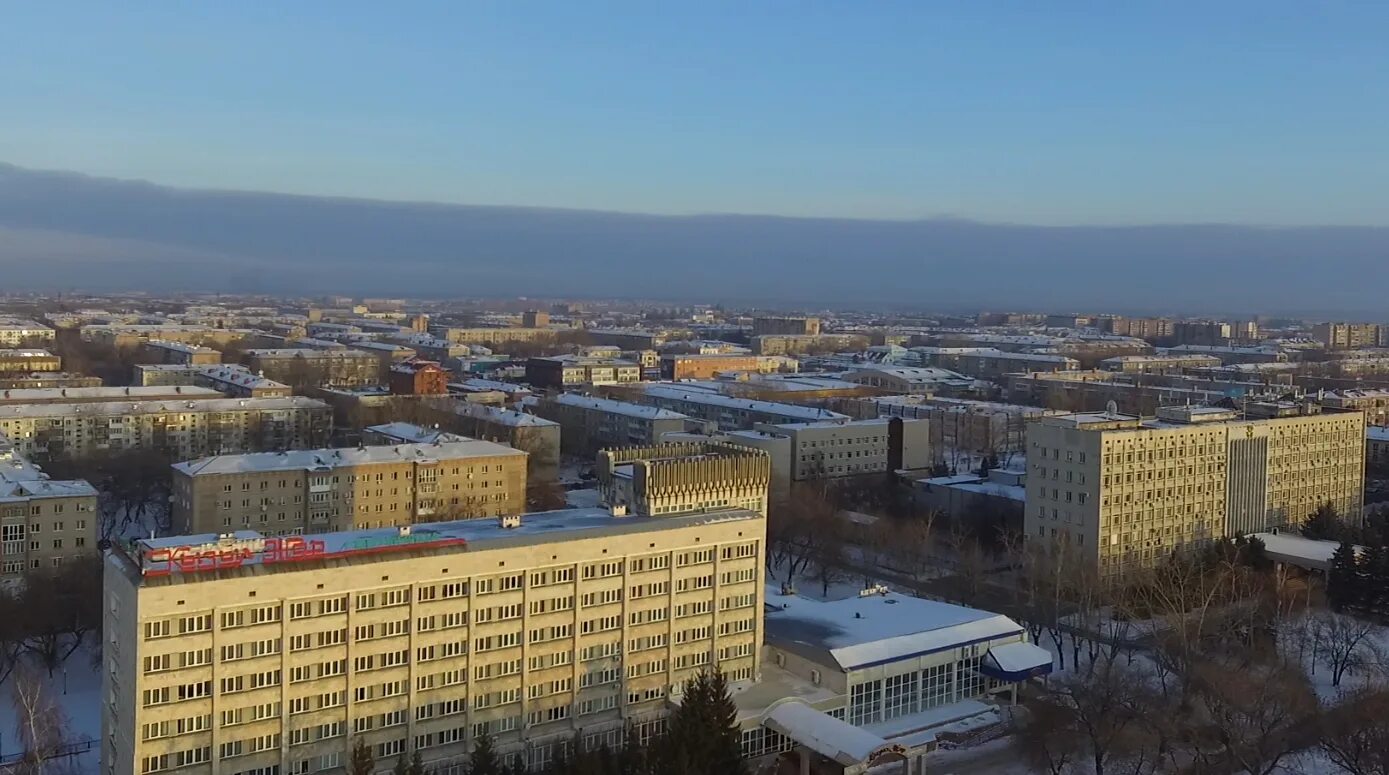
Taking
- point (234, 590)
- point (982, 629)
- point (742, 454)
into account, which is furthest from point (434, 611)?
point (982, 629)

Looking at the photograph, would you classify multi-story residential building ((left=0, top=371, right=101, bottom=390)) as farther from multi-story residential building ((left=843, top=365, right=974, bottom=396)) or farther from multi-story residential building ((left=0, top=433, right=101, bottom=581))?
multi-story residential building ((left=843, top=365, right=974, bottom=396))

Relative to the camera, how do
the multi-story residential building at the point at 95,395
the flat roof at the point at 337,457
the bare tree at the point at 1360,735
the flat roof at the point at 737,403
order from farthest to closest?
the flat roof at the point at 737,403
the multi-story residential building at the point at 95,395
the flat roof at the point at 337,457
the bare tree at the point at 1360,735

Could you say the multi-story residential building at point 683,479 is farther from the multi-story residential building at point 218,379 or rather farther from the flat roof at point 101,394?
the multi-story residential building at point 218,379

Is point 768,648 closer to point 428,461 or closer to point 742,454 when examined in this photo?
point 742,454

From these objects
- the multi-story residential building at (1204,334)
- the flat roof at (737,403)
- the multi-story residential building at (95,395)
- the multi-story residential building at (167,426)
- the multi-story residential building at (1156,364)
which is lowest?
the multi-story residential building at (167,426)

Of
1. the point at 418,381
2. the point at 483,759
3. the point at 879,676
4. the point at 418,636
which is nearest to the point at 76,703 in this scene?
the point at 418,636

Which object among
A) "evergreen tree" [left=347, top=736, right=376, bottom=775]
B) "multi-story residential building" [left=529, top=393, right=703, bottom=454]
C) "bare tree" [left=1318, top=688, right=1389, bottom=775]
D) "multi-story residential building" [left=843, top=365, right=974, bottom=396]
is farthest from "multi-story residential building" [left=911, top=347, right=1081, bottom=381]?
"evergreen tree" [left=347, top=736, right=376, bottom=775]

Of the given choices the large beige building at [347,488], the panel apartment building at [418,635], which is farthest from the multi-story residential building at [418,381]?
the panel apartment building at [418,635]
